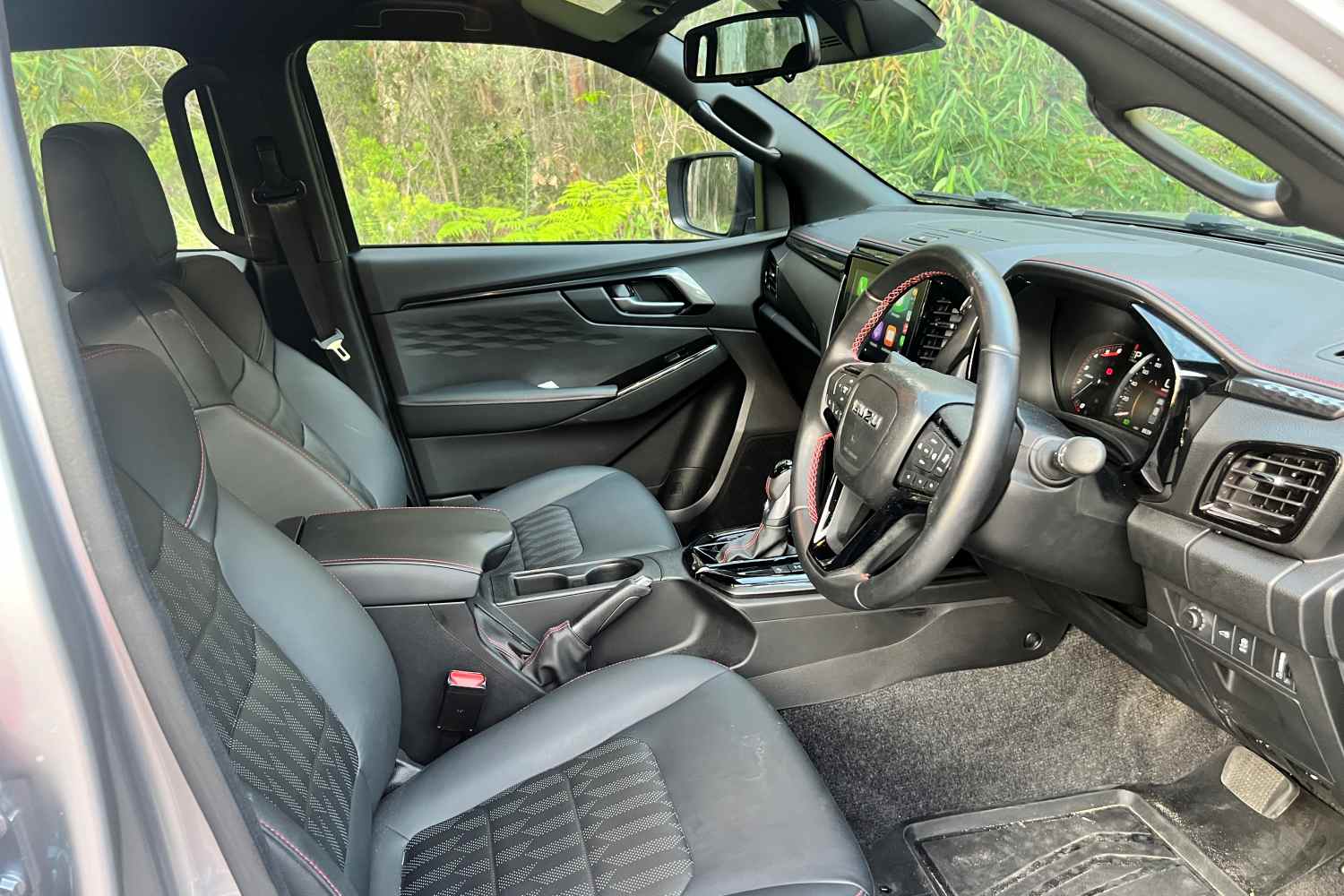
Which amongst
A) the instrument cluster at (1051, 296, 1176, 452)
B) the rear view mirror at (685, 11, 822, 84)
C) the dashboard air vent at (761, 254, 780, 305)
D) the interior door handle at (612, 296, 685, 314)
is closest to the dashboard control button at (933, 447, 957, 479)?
the instrument cluster at (1051, 296, 1176, 452)

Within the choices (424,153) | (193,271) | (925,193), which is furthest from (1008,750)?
(424,153)

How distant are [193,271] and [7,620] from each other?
1.39m

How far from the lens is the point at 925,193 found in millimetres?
2506

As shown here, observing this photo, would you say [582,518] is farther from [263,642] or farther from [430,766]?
[263,642]

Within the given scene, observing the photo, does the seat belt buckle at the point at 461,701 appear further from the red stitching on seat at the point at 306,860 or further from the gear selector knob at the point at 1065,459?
the gear selector knob at the point at 1065,459

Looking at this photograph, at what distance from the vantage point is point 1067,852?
1680mm

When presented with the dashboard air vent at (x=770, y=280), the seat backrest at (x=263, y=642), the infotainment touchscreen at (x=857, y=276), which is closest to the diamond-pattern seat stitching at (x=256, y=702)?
the seat backrest at (x=263, y=642)

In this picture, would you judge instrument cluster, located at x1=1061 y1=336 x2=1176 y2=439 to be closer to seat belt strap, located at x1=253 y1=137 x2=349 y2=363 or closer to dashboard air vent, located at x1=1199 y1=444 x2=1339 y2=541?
dashboard air vent, located at x1=1199 y1=444 x2=1339 y2=541

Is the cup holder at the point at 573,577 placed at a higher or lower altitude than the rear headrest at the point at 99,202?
lower

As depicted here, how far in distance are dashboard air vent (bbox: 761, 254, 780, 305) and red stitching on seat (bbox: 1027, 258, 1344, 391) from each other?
125 cm

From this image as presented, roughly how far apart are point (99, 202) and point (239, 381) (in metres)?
0.44

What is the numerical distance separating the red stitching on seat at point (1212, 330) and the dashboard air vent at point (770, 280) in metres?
1.25

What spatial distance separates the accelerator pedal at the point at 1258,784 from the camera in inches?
64.5

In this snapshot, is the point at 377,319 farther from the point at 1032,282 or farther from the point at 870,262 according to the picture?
the point at 1032,282
